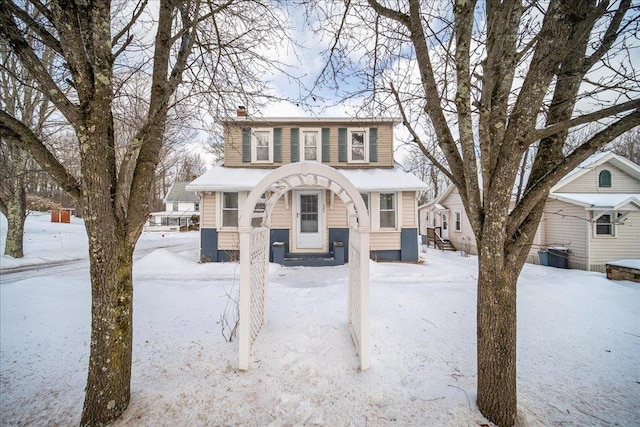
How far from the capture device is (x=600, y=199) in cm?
995

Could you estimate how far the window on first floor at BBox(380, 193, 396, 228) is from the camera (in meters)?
9.70

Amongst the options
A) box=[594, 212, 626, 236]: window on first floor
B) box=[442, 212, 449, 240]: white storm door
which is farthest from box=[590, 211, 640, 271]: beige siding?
box=[442, 212, 449, 240]: white storm door

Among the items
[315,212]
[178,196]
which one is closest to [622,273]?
[315,212]

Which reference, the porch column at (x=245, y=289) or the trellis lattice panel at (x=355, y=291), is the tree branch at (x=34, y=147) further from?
the trellis lattice panel at (x=355, y=291)

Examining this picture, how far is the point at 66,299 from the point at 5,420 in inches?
141

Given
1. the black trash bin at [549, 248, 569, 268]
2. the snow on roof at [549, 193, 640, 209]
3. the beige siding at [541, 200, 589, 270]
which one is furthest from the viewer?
the black trash bin at [549, 248, 569, 268]

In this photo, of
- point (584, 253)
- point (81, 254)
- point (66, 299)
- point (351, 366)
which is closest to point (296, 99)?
point (351, 366)

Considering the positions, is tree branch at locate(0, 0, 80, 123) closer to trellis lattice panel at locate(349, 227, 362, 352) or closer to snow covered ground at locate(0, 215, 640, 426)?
snow covered ground at locate(0, 215, 640, 426)

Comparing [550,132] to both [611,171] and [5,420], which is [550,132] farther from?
[611,171]

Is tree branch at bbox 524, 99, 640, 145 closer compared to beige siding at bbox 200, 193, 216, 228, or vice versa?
tree branch at bbox 524, 99, 640, 145

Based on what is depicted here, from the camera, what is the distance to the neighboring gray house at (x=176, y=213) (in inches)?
973

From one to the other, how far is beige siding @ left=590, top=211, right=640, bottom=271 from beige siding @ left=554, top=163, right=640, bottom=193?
1.68m

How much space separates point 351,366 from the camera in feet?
9.78

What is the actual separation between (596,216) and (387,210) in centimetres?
796
